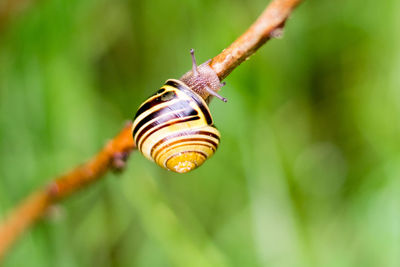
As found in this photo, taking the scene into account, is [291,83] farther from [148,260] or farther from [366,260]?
[148,260]

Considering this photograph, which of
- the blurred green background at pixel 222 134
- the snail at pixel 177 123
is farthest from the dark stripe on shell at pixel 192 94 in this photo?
the blurred green background at pixel 222 134

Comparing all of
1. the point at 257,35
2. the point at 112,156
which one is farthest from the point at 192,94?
the point at 257,35

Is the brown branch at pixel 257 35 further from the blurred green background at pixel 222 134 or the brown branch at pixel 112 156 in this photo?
the blurred green background at pixel 222 134

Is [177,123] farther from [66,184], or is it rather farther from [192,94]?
[66,184]

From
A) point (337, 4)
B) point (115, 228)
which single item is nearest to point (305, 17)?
point (337, 4)

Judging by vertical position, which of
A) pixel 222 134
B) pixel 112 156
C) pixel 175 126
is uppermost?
pixel 222 134

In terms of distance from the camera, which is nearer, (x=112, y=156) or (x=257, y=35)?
(x=257, y=35)

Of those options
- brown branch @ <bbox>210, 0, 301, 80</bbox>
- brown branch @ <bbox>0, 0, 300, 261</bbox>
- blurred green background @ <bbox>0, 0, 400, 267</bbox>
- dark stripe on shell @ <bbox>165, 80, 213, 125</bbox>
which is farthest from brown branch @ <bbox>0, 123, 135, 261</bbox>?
blurred green background @ <bbox>0, 0, 400, 267</bbox>
